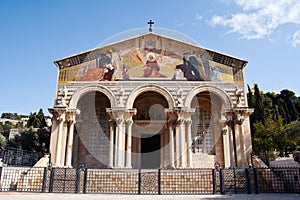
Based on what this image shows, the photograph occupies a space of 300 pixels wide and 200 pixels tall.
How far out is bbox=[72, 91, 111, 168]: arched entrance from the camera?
754 inches

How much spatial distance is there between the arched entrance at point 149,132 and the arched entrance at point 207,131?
2.54 m

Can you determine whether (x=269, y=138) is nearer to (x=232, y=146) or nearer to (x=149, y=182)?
(x=232, y=146)

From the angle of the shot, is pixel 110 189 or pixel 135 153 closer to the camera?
pixel 110 189

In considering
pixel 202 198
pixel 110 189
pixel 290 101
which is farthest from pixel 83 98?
pixel 290 101

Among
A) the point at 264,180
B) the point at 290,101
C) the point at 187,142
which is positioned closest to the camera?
the point at 264,180

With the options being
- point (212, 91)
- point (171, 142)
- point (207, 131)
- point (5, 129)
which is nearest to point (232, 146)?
point (207, 131)

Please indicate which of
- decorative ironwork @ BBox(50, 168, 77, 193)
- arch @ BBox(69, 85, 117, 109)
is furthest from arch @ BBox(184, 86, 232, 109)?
decorative ironwork @ BBox(50, 168, 77, 193)

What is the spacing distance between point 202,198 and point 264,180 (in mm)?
3918

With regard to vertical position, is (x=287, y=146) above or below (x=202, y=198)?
above

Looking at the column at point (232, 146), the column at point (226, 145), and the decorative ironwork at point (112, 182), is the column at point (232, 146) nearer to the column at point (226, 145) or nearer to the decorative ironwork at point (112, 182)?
the column at point (226, 145)

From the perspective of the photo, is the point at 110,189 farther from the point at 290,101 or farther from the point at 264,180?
the point at 290,101

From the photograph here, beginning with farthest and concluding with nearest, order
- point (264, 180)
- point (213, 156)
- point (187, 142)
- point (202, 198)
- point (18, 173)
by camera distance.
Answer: point (213, 156)
point (187, 142)
point (18, 173)
point (264, 180)
point (202, 198)

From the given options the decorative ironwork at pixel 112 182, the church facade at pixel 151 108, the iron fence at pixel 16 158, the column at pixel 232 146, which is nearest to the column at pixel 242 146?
the church facade at pixel 151 108

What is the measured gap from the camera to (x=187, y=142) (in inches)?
671
